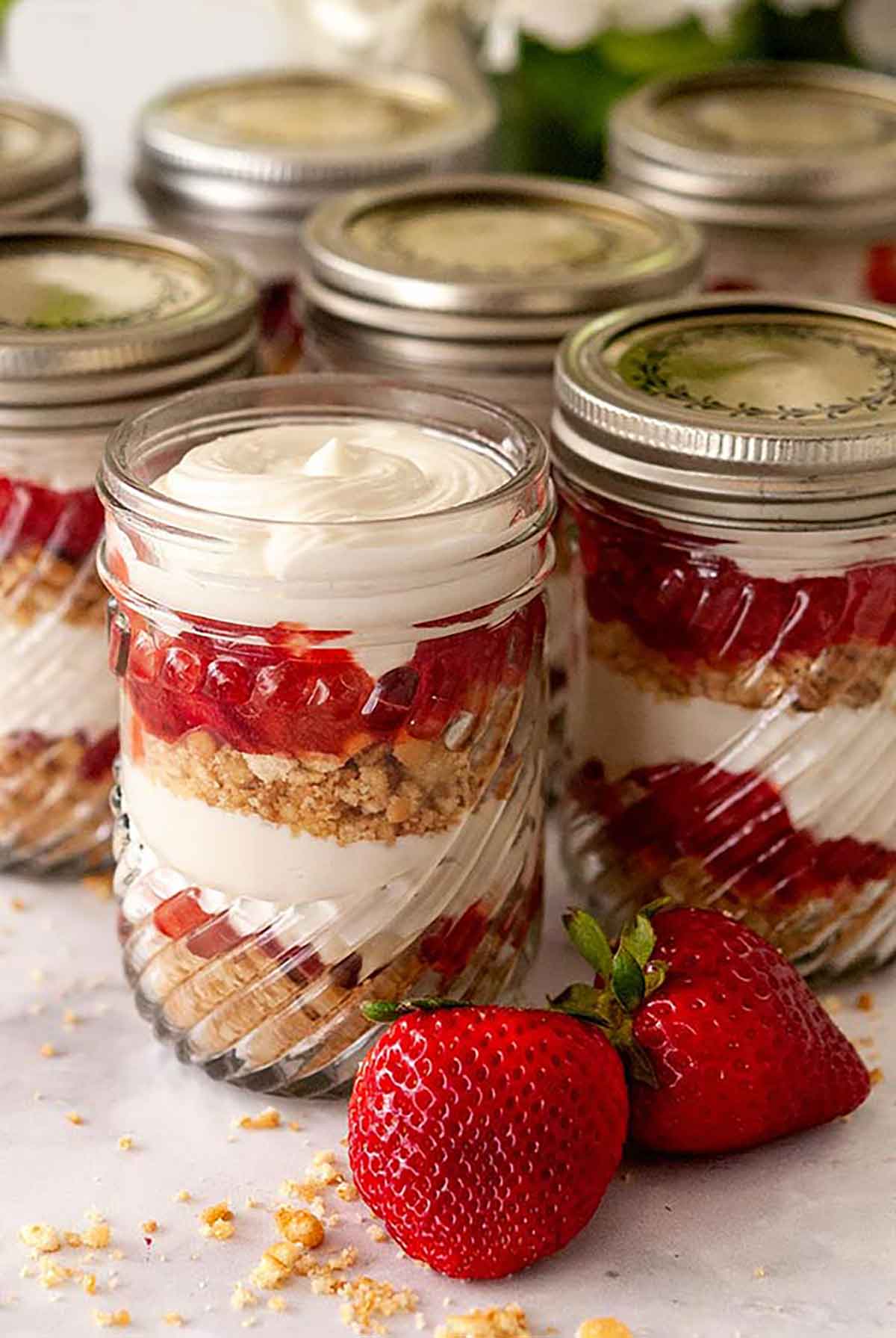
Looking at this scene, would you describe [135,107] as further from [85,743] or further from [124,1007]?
[124,1007]

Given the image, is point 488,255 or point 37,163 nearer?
point 488,255

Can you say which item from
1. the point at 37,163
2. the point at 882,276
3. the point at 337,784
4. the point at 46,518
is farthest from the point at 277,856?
the point at 882,276

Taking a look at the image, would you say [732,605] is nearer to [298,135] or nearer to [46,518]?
[46,518]

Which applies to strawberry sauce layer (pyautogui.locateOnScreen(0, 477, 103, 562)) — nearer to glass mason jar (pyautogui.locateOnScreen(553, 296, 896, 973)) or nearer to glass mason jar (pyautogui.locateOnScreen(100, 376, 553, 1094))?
glass mason jar (pyautogui.locateOnScreen(100, 376, 553, 1094))

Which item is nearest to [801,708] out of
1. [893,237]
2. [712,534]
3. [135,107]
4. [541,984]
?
[712,534]

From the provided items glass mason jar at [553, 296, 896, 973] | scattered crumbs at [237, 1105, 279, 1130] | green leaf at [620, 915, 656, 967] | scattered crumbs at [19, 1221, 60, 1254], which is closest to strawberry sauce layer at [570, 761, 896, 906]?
glass mason jar at [553, 296, 896, 973]

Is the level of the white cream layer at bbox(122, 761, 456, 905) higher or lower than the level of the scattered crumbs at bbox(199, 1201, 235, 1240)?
higher
